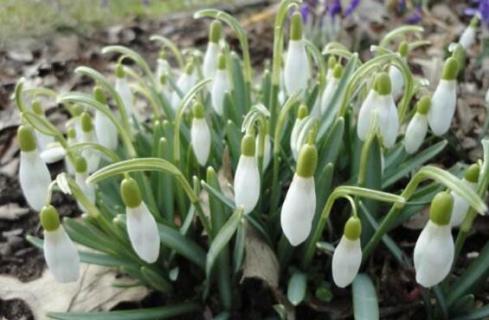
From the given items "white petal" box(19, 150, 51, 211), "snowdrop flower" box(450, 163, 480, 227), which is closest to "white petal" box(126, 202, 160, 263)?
"white petal" box(19, 150, 51, 211)

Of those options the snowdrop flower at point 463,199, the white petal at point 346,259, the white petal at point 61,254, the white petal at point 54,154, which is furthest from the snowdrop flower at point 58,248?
the snowdrop flower at point 463,199

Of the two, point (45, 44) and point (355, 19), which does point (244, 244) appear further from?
point (45, 44)

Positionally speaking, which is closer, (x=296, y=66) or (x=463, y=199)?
(x=463, y=199)

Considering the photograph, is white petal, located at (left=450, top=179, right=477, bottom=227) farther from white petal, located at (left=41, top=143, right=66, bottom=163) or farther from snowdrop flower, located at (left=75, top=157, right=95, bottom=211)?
white petal, located at (left=41, top=143, right=66, bottom=163)

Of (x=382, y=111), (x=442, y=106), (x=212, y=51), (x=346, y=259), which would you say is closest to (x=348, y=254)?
(x=346, y=259)

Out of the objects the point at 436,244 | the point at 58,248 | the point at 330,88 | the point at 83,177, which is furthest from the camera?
the point at 330,88

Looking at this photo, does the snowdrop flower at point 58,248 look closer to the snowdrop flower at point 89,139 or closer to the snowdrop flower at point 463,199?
the snowdrop flower at point 89,139

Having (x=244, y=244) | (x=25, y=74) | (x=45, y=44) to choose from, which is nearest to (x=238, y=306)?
(x=244, y=244)

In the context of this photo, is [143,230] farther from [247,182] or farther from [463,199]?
[463,199]
